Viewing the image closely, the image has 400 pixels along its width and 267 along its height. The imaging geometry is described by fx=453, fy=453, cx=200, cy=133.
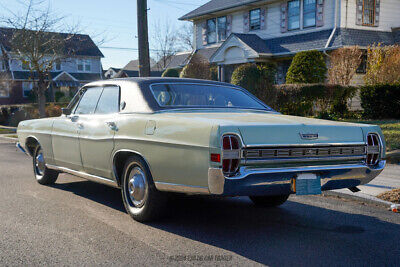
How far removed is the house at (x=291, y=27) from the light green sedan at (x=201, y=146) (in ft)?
52.6

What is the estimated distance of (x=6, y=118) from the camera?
86.7ft

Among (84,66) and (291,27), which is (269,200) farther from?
(84,66)

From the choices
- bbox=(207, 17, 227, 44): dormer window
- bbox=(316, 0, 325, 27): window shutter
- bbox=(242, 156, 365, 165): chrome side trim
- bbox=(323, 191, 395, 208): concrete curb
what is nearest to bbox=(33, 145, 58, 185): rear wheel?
bbox=(242, 156, 365, 165): chrome side trim

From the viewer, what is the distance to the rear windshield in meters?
5.34

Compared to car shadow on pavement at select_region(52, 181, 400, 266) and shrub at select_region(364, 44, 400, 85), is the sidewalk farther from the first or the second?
shrub at select_region(364, 44, 400, 85)

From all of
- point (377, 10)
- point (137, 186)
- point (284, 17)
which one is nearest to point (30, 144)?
point (137, 186)

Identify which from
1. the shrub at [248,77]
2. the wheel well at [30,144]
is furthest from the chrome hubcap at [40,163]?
the shrub at [248,77]

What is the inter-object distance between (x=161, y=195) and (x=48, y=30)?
1593 centimetres

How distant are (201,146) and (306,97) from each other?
12.3 metres

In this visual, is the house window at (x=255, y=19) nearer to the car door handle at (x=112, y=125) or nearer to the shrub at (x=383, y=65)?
the shrub at (x=383, y=65)

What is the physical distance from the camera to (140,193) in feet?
16.2

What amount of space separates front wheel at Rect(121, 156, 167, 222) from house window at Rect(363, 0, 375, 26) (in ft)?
64.4

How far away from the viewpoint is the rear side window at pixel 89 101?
609 cm

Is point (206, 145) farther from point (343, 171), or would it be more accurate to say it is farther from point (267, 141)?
point (343, 171)
